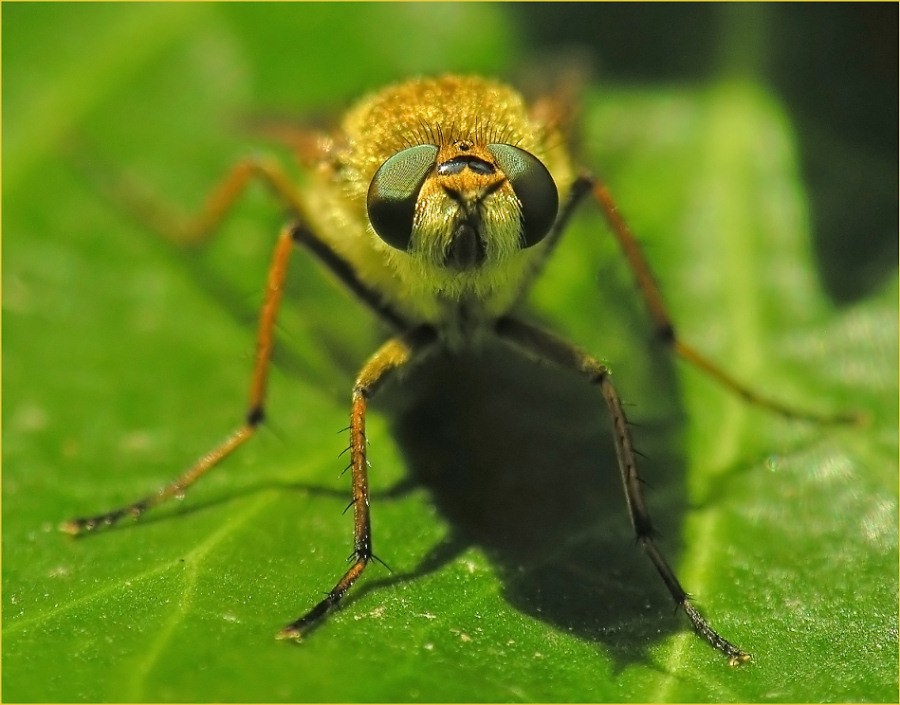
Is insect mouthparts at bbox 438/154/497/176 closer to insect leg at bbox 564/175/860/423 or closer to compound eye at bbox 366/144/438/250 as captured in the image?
compound eye at bbox 366/144/438/250

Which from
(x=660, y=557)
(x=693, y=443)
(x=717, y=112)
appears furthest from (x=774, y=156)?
(x=660, y=557)

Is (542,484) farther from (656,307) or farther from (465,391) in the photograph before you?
(656,307)

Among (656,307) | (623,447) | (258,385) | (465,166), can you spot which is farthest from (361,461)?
(656,307)

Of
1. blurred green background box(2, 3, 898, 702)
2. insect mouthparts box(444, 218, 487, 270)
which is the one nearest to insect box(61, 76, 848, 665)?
insect mouthparts box(444, 218, 487, 270)

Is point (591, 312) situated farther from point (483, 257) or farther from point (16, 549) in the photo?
point (16, 549)

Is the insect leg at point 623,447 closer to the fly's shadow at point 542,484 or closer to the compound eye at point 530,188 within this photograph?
the fly's shadow at point 542,484

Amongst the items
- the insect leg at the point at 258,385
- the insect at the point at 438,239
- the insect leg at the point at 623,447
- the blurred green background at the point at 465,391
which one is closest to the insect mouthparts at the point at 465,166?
the insect at the point at 438,239
